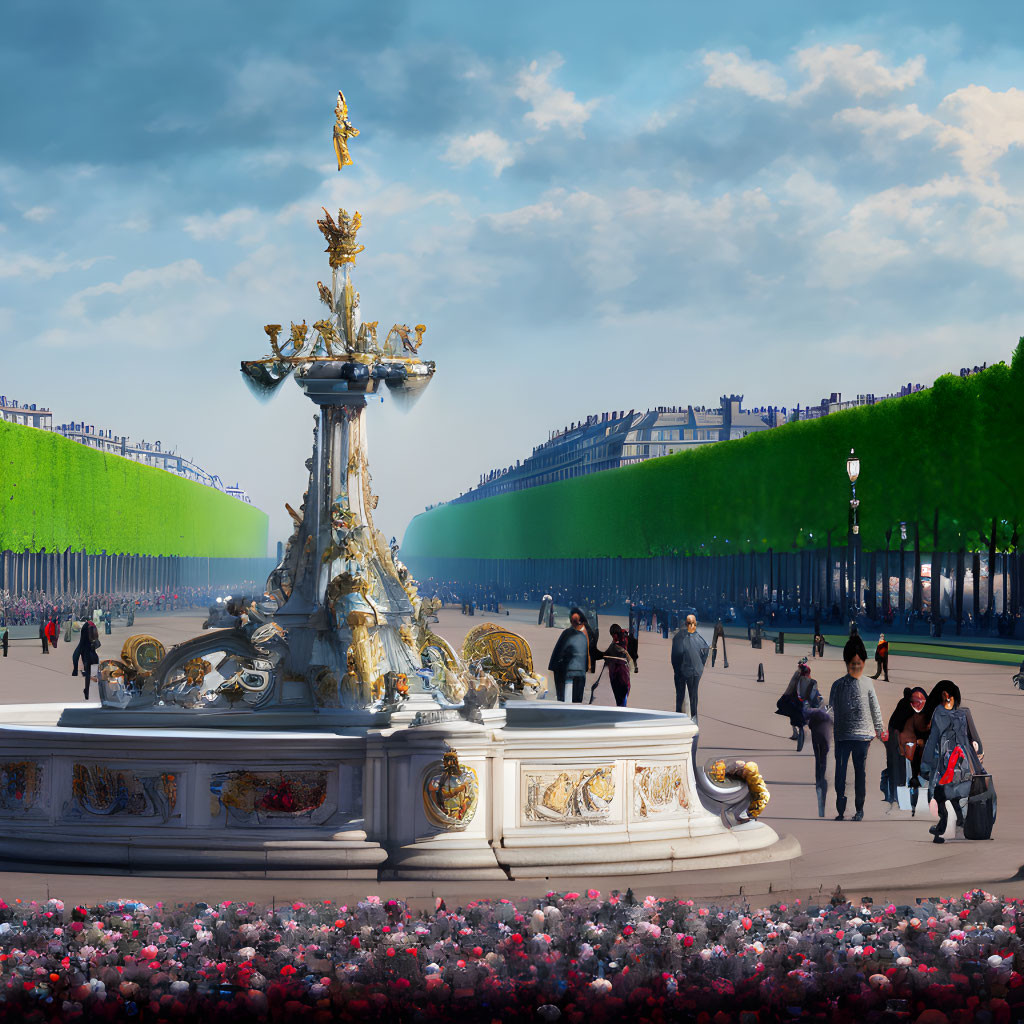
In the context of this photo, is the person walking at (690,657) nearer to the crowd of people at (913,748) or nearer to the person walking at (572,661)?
the person walking at (572,661)

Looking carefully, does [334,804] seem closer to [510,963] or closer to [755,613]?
[510,963]

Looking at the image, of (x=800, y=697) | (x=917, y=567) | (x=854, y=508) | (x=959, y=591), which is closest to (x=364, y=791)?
(x=800, y=697)

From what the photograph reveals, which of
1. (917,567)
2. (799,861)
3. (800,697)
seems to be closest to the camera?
(799,861)

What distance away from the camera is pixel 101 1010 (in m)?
6.93

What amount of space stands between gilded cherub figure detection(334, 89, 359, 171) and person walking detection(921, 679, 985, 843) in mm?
6828

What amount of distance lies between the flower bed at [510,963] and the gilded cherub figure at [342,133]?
26.9 feet

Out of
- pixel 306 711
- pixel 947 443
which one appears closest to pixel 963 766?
pixel 306 711

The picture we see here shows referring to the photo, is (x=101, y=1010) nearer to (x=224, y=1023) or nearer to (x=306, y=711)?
(x=224, y=1023)

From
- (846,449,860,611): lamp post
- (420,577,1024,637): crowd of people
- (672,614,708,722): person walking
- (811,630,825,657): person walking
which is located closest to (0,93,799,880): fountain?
(672,614,708,722): person walking

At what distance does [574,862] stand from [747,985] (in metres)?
3.41

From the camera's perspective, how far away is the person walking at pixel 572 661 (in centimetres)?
1897

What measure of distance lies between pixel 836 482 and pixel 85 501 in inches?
1451

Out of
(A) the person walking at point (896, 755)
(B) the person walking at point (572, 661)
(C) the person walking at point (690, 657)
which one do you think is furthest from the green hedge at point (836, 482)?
(A) the person walking at point (896, 755)

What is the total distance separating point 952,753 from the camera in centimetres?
1296
